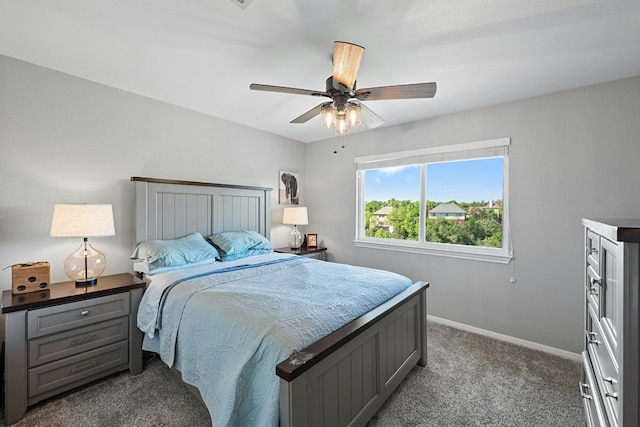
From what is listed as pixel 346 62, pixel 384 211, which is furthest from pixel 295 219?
pixel 346 62

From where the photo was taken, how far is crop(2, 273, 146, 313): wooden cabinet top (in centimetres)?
181

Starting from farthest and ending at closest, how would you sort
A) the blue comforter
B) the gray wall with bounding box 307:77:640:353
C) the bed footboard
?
the gray wall with bounding box 307:77:640:353 < the blue comforter < the bed footboard

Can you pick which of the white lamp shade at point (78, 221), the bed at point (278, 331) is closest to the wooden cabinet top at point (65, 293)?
the bed at point (278, 331)

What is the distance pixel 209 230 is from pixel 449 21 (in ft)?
9.64

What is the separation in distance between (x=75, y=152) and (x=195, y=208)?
112 centimetres

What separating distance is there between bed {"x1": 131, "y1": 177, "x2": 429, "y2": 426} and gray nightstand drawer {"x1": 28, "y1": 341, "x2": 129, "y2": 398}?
24 centimetres

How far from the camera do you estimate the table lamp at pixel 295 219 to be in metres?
4.05

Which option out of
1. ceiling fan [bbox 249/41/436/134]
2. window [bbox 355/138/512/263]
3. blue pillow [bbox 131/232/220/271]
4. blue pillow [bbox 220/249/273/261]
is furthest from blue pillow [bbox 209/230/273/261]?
ceiling fan [bbox 249/41/436/134]

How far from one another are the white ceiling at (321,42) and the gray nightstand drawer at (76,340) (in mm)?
2039

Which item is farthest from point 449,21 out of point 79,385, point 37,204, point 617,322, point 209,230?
point 79,385

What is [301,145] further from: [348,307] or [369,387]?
[369,387]

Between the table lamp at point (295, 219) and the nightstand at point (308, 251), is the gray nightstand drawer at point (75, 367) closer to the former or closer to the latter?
the nightstand at point (308, 251)

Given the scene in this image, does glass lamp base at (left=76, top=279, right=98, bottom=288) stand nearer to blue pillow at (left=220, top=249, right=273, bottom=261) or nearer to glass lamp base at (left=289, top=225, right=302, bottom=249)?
blue pillow at (left=220, top=249, right=273, bottom=261)

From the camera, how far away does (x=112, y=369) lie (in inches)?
85.6
